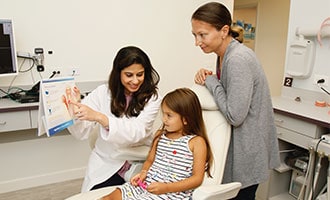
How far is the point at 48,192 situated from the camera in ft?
8.36

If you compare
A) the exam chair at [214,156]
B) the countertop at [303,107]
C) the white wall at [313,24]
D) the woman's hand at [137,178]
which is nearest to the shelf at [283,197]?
the countertop at [303,107]

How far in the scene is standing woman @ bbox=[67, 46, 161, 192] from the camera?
1437 mm

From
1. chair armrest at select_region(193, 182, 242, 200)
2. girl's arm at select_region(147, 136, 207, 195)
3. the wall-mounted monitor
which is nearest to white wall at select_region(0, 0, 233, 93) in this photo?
the wall-mounted monitor

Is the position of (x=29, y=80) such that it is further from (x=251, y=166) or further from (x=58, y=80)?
(x=251, y=166)

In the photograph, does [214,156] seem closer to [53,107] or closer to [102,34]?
[53,107]

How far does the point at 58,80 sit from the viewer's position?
1292 mm

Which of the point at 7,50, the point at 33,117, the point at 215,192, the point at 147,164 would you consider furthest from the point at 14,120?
the point at 215,192

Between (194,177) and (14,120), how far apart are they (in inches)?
60.1

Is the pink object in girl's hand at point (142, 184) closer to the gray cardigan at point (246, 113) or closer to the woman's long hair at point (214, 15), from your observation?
the gray cardigan at point (246, 113)

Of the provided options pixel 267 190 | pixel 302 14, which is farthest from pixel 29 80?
pixel 302 14

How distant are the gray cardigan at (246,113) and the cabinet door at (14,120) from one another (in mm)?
1511

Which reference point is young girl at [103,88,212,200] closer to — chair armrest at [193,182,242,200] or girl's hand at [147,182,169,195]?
girl's hand at [147,182,169,195]

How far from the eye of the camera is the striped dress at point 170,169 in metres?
1.31

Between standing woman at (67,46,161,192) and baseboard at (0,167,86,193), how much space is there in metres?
1.37
